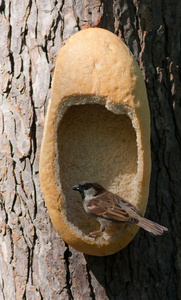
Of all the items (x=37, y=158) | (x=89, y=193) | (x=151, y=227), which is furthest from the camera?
(x=37, y=158)

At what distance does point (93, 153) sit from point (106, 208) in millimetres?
511

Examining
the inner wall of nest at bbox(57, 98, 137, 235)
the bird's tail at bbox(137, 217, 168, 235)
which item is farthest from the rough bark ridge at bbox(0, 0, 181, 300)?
the bird's tail at bbox(137, 217, 168, 235)

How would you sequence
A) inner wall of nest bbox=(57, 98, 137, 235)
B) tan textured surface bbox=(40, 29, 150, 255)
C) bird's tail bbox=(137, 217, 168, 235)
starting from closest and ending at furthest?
bird's tail bbox=(137, 217, 168, 235), tan textured surface bbox=(40, 29, 150, 255), inner wall of nest bbox=(57, 98, 137, 235)

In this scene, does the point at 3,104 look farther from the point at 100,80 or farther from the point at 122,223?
the point at 122,223

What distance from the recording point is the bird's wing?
2875 millimetres

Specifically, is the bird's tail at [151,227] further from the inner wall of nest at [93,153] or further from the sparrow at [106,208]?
the inner wall of nest at [93,153]

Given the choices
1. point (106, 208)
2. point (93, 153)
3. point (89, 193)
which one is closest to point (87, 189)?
point (89, 193)

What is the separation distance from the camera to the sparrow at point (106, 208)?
286 cm

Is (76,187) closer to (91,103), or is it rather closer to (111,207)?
(111,207)

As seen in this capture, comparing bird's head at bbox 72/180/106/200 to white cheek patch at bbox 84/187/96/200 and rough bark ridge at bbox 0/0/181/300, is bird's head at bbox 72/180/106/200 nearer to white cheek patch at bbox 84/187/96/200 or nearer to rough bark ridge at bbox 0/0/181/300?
white cheek patch at bbox 84/187/96/200

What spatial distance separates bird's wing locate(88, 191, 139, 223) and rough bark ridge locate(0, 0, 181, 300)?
45 cm

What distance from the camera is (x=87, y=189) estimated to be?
A: 3006mm

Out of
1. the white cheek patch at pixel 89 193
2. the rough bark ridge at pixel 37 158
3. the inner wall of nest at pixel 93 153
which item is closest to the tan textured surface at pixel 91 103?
the inner wall of nest at pixel 93 153

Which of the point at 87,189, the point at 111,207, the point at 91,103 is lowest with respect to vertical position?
the point at 111,207
